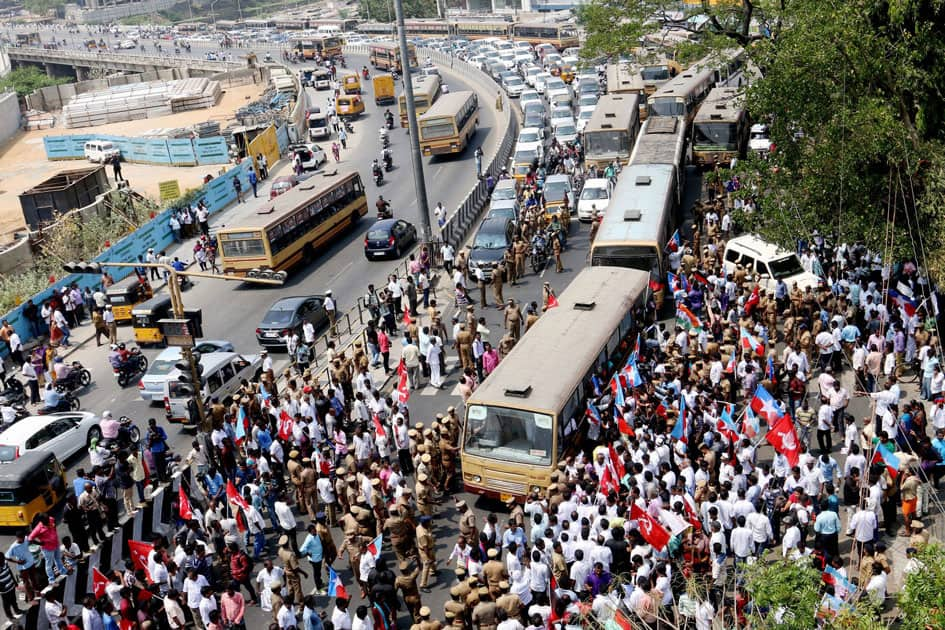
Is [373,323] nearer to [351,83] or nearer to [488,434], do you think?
[488,434]

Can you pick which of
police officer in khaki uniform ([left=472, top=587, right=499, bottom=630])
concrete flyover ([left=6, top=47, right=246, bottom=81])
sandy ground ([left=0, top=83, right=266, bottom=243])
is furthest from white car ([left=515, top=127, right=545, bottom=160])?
concrete flyover ([left=6, top=47, right=246, bottom=81])

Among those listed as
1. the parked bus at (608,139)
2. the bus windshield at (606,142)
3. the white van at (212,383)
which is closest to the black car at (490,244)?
the parked bus at (608,139)

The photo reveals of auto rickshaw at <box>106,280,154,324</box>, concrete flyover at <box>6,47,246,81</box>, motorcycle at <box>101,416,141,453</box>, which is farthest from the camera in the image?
concrete flyover at <box>6,47,246,81</box>

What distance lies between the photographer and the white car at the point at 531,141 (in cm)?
4270

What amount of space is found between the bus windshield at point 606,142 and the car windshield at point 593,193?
3758mm

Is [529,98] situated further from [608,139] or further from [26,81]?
[26,81]

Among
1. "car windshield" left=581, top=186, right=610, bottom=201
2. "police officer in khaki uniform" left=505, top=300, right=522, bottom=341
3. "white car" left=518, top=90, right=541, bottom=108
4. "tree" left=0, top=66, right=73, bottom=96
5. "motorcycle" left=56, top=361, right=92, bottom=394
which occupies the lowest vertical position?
A: "tree" left=0, top=66, right=73, bottom=96

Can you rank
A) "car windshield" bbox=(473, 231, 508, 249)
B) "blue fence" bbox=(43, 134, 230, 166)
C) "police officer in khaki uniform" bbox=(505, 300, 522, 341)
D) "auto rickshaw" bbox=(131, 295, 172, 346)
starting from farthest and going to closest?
"blue fence" bbox=(43, 134, 230, 166) < "car windshield" bbox=(473, 231, 508, 249) < "auto rickshaw" bbox=(131, 295, 172, 346) < "police officer in khaki uniform" bbox=(505, 300, 522, 341)

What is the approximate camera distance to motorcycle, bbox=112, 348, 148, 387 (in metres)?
26.8

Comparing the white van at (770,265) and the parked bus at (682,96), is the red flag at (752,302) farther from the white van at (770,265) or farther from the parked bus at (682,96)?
the parked bus at (682,96)

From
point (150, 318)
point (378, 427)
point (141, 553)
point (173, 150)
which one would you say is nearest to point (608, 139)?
point (150, 318)

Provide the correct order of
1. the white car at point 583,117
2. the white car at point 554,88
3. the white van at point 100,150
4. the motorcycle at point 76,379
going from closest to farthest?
1. the motorcycle at point 76,379
2. the white car at point 583,117
3. the white car at point 554,88
4. the white van at point 100,150

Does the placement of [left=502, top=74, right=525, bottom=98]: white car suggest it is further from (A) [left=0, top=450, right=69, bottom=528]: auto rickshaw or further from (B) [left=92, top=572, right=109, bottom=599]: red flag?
(B) [left=92, top=572, right=109, bottom=599]: red flag

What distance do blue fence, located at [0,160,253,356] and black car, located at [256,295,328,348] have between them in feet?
26.9
